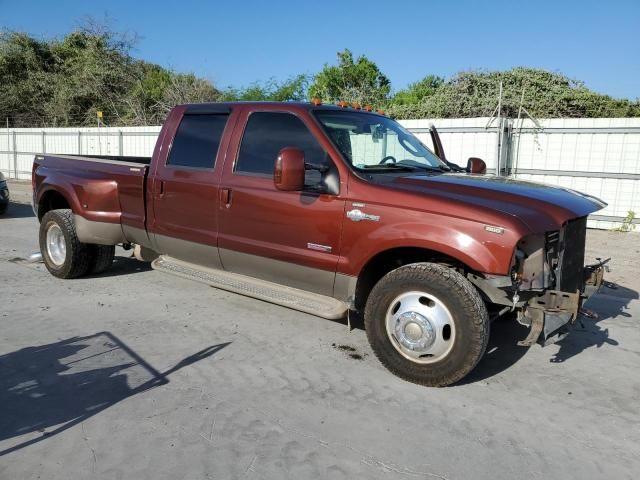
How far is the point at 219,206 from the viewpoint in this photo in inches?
191

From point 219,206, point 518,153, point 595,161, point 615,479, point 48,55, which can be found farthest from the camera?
point 48,55

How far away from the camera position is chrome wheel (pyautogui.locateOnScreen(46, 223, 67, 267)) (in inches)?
251

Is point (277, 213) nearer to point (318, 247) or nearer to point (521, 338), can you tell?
point (318, 247)

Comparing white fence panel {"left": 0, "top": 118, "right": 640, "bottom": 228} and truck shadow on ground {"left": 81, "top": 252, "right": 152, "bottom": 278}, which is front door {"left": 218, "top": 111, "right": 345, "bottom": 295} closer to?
truck shadow on ground {"left": 81, "top": 252, "right": 152, "bottom": 278}

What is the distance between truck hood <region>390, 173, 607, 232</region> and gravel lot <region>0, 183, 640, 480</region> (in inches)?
48.0

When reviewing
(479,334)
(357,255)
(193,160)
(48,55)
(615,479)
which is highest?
(48,55)

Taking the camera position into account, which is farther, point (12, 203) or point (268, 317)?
point (12, 203)

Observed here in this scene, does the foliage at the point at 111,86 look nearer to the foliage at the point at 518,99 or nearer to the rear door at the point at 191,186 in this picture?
the foliage at the point at 518,99

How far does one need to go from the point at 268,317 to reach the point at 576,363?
2641mm

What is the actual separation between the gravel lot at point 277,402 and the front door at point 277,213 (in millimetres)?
595

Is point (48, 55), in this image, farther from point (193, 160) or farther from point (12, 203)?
point (193, 160)

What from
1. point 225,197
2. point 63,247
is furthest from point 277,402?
point 63,247

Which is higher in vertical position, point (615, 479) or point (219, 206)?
point (219, 206)

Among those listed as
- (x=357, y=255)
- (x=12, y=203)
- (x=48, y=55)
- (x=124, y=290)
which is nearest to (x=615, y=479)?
(x=357, y=255)
